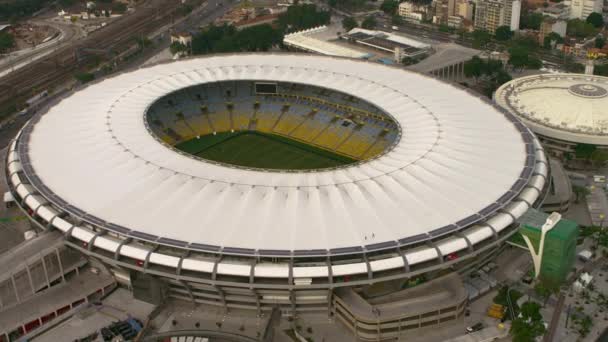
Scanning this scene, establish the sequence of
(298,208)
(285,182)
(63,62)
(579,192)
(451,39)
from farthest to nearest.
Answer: (451,39) < (63,62) < (579,192) < (285,182) < (298,208)

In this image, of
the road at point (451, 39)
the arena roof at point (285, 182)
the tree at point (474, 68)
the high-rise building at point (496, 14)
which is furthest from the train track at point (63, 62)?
the high-rise building at point (496, 14)

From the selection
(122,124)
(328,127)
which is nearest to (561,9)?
(328,127)

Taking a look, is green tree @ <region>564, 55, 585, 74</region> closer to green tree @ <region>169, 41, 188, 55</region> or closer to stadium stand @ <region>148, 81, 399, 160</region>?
stadium stand @ <region>148, 81, 399, 160</region>

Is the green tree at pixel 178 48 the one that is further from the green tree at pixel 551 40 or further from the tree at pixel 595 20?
the tree at pixel 595 20

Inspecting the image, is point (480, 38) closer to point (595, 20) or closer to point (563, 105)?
point (595, 20)

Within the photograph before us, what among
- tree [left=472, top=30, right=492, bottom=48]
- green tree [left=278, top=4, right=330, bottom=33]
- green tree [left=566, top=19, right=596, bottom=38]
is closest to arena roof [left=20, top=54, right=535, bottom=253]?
tree [left=472, top=30, right=492, bottom=48]

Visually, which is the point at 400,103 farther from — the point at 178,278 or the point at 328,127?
the point at 178,278

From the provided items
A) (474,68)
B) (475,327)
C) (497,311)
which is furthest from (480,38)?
(475,327)
